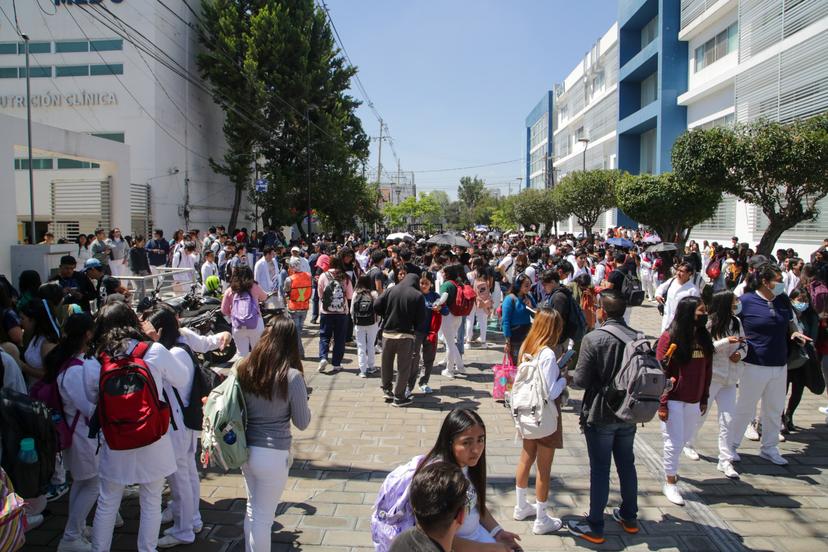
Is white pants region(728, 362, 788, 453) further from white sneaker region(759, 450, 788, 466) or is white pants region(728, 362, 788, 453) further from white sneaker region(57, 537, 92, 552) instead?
white sneaker region(57, 537, 92, 552)

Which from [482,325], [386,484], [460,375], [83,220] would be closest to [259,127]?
[83,220]

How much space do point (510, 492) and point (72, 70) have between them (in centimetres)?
2827

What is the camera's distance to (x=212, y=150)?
103 feet

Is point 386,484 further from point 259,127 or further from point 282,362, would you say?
point 259,127

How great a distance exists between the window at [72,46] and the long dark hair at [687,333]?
28.3 meters

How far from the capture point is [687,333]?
507 centimetres

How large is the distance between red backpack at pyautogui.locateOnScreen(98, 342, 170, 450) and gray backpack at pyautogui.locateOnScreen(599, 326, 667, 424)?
3.05 meters

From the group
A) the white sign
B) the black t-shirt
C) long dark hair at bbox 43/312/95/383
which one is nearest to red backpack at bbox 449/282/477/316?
long dark hair at bbox 43/312/95/383

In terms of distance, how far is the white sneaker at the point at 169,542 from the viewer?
4234 millimetres

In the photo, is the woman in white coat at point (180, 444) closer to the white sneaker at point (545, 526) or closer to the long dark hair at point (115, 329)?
the long dark hair at point (115, 329)

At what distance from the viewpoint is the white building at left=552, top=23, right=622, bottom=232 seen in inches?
1639

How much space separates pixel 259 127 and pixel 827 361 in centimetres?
2667

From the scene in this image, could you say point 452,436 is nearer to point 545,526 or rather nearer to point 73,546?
point 545,526

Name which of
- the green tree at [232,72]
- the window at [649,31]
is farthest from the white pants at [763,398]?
the window at [649,31]
